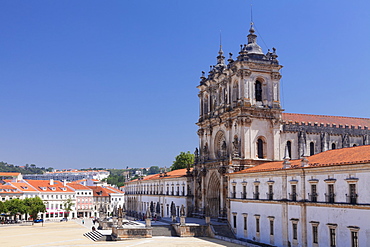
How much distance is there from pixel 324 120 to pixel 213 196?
65.1 ft

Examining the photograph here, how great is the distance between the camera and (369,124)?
229ft

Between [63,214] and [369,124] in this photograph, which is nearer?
[369,124]

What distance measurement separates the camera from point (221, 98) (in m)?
68.2

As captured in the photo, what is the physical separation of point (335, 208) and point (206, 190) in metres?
31.5

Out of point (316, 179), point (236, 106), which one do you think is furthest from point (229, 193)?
point (316, 179)

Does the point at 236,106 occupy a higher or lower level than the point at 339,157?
higher

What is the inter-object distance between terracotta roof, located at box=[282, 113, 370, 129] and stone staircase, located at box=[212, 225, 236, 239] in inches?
693

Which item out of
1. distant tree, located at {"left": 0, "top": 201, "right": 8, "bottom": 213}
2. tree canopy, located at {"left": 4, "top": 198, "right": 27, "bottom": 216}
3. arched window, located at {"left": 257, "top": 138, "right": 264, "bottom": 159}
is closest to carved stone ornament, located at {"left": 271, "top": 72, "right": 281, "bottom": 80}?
arched window, located at {"left": 257, "top": 138, "right": 264, "bottom": 159}

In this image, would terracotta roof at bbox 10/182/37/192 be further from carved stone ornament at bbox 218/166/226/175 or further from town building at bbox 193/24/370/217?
carved stone ornament at bbox 218/166/226/175

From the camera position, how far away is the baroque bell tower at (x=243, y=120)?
6075cm

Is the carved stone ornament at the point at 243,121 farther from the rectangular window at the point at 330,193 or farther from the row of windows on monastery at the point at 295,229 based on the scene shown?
the rectangular window at the point at 330,193

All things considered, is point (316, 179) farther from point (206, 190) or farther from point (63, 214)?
point (63, 214)

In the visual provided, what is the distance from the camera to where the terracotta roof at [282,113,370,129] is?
65.0 metres

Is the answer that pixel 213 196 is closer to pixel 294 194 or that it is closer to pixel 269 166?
pixel 269 166
